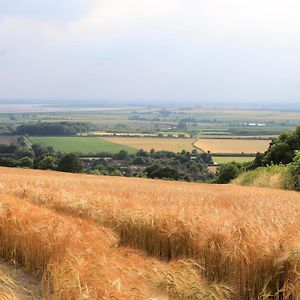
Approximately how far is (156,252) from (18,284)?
2.49m

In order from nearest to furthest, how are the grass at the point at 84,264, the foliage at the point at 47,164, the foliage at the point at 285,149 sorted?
the grass at the point at 84,264 → the foliage at the point at 285,149 → the foliage at the point at 47,164

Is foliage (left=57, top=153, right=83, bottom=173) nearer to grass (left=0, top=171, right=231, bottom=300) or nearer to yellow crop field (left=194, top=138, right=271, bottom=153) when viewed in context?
yellow crop field (left=194, top=138, right=271, bottom=153)

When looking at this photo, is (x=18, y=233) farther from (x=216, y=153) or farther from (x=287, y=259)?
(x=216, y=153)

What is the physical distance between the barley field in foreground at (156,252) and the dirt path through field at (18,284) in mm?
126

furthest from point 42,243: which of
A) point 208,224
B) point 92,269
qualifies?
point 208,224

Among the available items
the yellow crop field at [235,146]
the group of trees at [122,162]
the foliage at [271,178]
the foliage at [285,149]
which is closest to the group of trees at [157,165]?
the group of trees at [122,162]

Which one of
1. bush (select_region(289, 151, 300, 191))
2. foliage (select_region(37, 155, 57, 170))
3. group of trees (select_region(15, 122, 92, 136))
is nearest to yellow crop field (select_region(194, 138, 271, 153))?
foliage (select_region(37, 155, 57, 170))

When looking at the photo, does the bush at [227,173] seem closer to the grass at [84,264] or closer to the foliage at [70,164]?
the foliage at [70,164]

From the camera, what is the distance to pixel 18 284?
5383 millimetres

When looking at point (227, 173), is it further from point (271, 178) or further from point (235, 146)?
point (235, 146)

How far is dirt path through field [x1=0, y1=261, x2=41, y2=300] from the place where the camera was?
4.78 meters

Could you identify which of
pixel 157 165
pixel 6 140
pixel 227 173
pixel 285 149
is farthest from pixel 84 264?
pixel 6 140

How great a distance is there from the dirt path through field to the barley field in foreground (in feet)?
0.41

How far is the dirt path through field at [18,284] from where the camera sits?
4.78 meters
